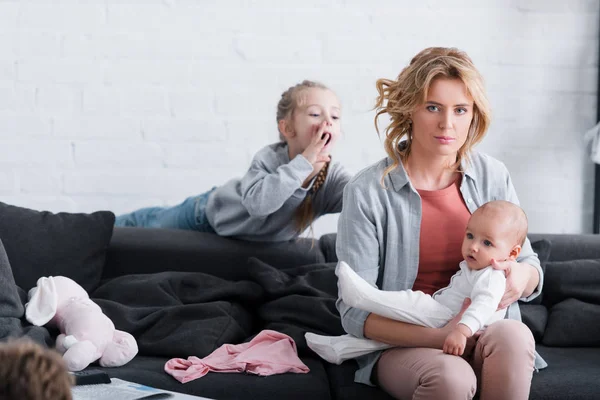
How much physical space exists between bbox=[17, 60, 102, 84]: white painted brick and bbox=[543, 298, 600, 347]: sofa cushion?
6.44ft

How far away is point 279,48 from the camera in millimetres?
3459

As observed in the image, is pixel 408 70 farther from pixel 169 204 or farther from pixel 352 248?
pixel 169 204

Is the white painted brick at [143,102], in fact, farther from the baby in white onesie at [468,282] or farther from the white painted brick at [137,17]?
the baby in white onesie at [468,282]

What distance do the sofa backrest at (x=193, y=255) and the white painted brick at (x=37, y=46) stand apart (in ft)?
3.13

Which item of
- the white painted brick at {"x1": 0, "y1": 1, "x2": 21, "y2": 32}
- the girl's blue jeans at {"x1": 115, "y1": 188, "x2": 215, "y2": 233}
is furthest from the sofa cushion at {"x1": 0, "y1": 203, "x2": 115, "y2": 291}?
the white painted brick at {"x1": 0, "y1": 1, "x2": 21, "y2": 32}

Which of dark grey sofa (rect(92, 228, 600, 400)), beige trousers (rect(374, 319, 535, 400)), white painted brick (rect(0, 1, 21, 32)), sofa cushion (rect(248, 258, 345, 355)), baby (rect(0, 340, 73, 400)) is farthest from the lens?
white painted brick (rect(0, 1, 21, 32))

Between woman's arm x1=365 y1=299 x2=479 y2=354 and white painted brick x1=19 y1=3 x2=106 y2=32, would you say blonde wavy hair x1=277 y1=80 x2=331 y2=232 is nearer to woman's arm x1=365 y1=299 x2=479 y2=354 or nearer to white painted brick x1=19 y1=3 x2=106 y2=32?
woman's arm x1=365 y1=299 x2=479 y2=354

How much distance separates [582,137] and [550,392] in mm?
1736

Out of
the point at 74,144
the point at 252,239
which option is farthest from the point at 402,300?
the point at 74,144

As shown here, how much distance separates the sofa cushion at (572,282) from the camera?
2641 millimetres

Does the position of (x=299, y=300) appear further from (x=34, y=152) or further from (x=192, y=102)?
(x=34, y=152)

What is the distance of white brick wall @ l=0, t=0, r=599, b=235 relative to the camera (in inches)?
135

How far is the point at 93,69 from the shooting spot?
11.2 ft

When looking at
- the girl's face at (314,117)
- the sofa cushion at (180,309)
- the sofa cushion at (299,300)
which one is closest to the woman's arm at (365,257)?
the sofa cushion at (299,300)
